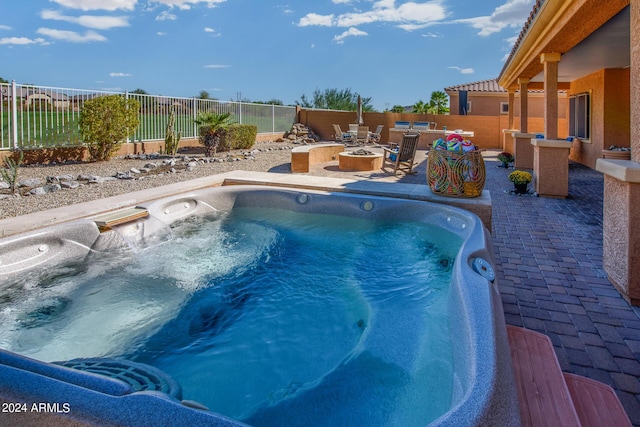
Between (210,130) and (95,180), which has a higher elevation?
(210,130)

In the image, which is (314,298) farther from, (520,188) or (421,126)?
(421,126)

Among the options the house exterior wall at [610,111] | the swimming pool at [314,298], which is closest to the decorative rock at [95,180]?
the swimming pool at [314,298]

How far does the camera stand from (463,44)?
38688 millimetres

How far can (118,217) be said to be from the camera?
4496mm

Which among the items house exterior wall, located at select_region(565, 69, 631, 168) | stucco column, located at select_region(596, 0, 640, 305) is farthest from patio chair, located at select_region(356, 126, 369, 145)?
stucco column, located at select_region(596, 0, 640, 305)

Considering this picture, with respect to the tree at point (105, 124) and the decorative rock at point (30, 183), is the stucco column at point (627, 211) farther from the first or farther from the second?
the tree at point (105, 124)

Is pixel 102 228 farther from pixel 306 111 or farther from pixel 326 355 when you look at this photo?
pixel 306 111

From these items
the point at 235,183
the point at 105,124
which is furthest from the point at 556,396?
the point at 105,124

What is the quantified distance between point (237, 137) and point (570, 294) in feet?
39.3

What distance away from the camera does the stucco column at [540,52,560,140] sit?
25.0ft

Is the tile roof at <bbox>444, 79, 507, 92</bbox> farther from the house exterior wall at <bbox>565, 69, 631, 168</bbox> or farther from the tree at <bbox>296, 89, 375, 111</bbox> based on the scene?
the house exterior wall at <bbox>565, 69, 631, 168</bbox>

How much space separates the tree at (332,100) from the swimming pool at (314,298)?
75.1ft

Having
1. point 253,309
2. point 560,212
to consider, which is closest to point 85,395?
point 253,309

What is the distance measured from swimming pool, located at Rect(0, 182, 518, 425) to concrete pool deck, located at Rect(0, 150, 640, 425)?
0.46 metres
